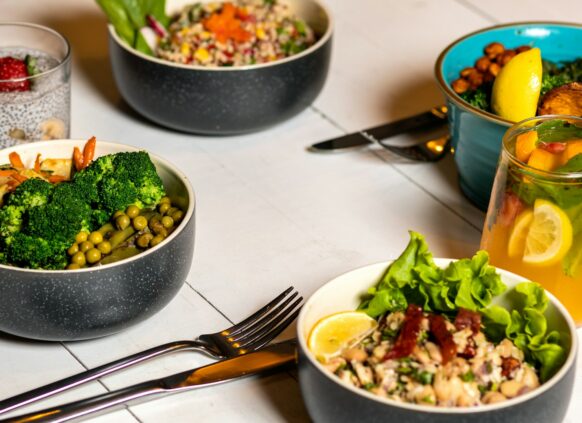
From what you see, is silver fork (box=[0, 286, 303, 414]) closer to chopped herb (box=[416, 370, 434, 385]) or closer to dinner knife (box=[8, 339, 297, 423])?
dinner knife (box=[8, 339, 297, 423])

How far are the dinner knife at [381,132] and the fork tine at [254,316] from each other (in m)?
0.55

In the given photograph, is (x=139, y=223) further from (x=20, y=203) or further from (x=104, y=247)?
(x=20, y=203)

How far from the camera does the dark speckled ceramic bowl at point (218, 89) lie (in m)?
2.11

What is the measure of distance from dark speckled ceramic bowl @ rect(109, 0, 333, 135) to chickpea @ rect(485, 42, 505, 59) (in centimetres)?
36

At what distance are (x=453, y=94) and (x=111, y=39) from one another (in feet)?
2.60

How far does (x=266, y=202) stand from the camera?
6.70 ft

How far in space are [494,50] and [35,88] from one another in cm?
97

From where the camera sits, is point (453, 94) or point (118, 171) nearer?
point (118, 171)

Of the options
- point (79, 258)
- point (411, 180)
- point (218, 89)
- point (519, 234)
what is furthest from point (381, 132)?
point (79, 258)

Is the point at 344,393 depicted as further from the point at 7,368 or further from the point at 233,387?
the point at 7,368

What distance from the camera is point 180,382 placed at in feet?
4.94

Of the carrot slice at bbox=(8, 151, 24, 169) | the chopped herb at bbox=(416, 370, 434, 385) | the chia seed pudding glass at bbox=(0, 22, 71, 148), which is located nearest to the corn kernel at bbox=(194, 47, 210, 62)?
the chia seed pudding glass at bbox=(0, 22, 71, 148)

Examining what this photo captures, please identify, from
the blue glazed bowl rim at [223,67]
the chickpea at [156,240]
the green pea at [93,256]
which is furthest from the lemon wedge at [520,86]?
the green pea at [93,256]

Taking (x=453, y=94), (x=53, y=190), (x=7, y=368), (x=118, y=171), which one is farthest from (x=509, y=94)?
(x=7, y=368)
